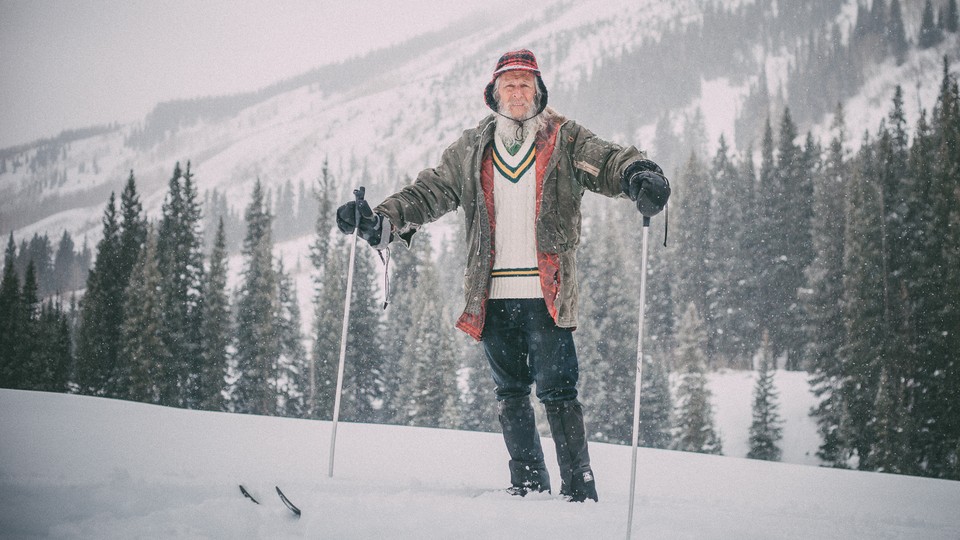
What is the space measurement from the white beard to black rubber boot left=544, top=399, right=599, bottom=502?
1275 mm

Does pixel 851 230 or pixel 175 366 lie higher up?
pixel 851 230

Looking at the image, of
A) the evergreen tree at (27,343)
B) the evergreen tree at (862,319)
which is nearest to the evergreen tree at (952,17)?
the evergreen tree at (862,319)

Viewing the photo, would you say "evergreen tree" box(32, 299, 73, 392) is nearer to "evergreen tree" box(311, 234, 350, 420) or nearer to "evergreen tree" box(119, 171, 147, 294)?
"evergreen tree" box(119, 171, 147, 294)

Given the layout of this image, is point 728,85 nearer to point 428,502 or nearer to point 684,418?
point 684,418

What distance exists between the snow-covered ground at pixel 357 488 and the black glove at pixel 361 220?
41.6 inches

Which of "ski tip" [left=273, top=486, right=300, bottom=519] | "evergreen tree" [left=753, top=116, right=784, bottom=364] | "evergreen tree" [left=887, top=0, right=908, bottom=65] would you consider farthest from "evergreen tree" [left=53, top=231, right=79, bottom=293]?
"evergreen tree" [left=887, top=0, right=908, bottom=65]

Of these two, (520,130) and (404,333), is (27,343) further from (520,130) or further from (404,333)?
(520,130)

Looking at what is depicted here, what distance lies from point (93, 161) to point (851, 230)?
169595 mm

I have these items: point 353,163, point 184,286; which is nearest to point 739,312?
point 184,286

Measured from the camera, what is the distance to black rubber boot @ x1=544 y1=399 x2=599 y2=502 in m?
2.67

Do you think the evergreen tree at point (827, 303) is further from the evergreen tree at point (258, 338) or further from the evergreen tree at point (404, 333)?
the evergreen tree at point (258, 338)

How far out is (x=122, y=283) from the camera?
37.3 m

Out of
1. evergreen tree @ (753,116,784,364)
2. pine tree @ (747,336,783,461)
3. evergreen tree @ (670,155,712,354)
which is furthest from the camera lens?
evergreen tree @ (670,155,712,354)

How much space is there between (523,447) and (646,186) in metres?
1.32
